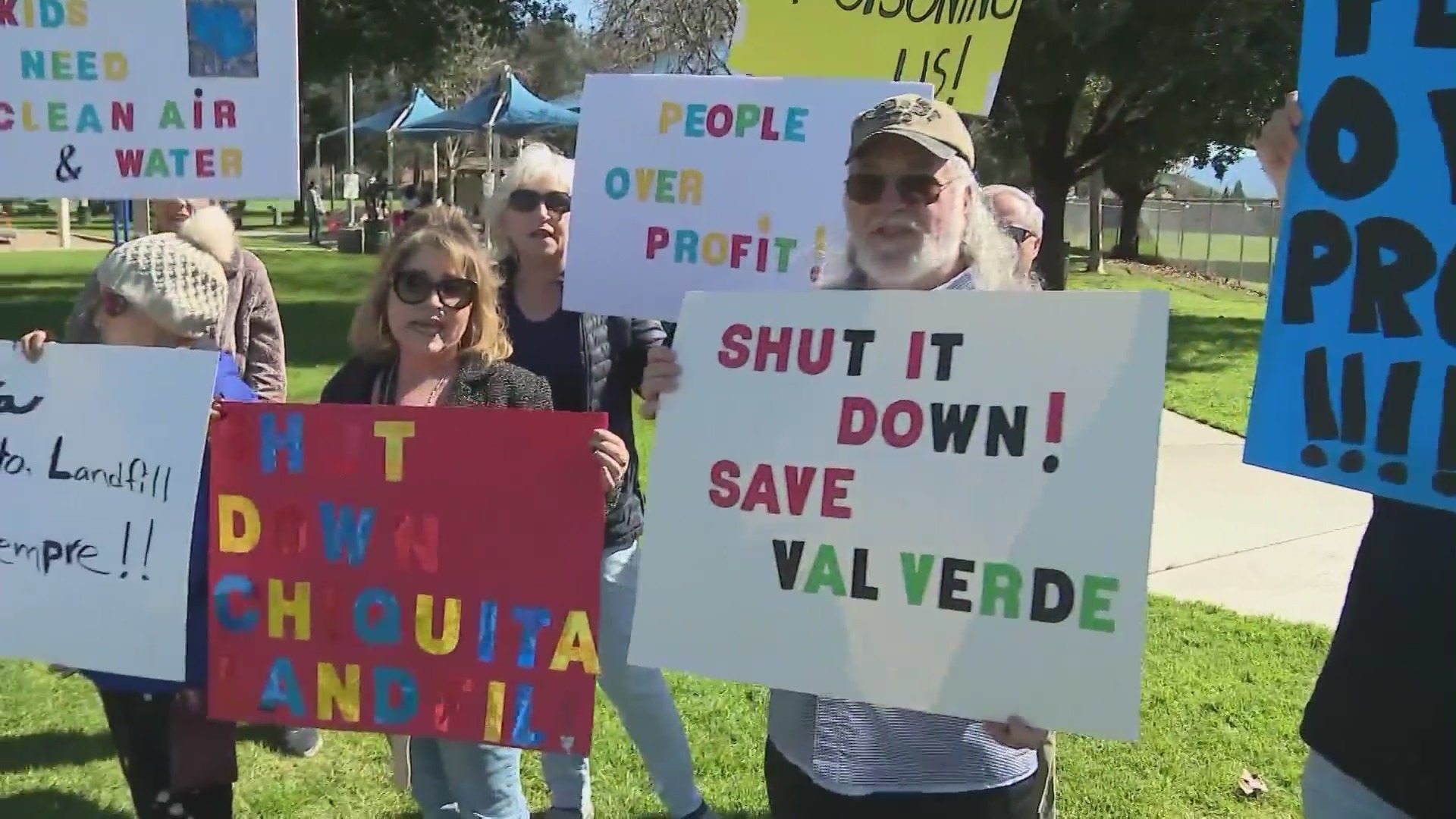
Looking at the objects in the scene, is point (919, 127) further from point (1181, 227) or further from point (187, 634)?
point (1181, 227)

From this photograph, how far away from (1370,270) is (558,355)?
1926 mm

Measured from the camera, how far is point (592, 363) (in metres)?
3.10

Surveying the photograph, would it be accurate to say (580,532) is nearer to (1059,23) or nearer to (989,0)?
(989,0)

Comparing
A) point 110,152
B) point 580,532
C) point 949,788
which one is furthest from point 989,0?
point 110,152

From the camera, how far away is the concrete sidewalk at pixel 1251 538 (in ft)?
17.3

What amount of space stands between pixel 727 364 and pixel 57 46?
81.6 inches

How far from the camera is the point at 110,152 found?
3012mm

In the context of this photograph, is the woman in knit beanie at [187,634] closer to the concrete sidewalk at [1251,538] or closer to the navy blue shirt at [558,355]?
the navy blue shirt at [558,355]

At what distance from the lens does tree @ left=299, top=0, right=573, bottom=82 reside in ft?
41.5

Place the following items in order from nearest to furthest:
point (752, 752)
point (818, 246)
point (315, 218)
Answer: point (818, 246), point (752, 752), point (315, 218)

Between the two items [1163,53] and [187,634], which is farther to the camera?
[1163,53]

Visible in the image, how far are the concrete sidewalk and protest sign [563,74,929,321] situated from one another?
9.21 ft

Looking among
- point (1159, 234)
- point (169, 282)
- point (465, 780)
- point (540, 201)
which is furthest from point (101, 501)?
point (1159, 234)

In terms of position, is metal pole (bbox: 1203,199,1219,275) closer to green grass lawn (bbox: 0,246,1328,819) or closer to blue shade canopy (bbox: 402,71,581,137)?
blue shade canopy (bbox: 402,71,581,137)
